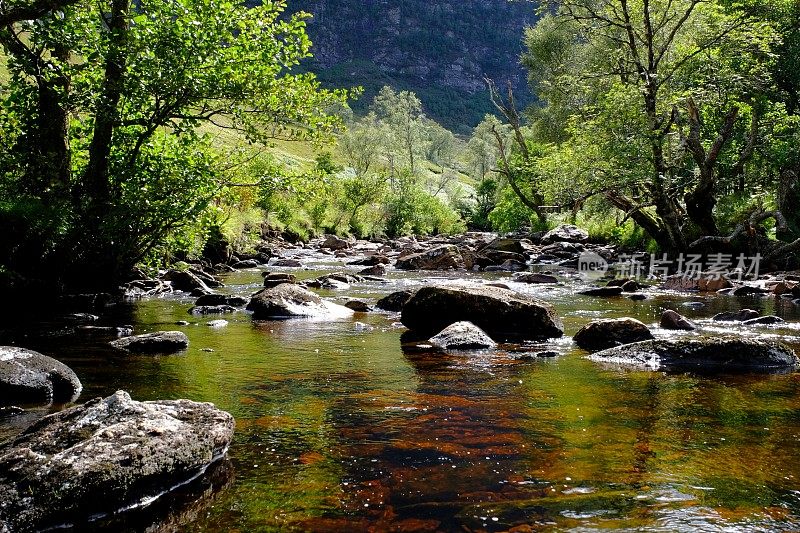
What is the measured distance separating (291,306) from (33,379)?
26.9 feet

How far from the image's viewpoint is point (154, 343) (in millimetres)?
10734

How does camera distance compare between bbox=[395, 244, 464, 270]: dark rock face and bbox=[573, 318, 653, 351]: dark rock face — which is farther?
bbox=[395, 244, 464, 270]: dark rock face

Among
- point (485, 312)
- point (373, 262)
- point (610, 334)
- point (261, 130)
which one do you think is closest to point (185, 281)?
point (261, 130)

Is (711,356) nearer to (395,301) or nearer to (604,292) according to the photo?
(395,301)

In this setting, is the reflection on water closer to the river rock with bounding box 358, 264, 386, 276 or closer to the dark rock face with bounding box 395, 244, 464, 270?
the river rock with bounding box 358, 264, 386, 276

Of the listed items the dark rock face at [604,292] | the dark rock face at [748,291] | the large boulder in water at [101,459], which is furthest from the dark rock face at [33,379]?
the dark rock face at [748,291]

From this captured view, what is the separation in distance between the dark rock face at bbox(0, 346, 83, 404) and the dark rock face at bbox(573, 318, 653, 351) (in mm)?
8531

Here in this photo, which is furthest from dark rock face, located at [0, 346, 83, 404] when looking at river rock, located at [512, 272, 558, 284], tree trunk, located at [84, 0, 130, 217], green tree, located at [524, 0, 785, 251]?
A: green tree, located at [524, 0, 785, 251]

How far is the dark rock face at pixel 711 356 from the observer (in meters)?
9.69

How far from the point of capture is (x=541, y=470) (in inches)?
211

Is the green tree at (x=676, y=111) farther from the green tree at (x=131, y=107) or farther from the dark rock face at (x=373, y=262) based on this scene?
the green tree at (x=131, y=107)

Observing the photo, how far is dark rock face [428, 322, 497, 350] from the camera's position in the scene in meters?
11.5

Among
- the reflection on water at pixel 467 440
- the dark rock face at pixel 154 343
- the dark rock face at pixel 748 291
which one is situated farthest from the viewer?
the dark rock face at pixel 748 291

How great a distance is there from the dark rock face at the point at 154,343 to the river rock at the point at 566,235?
3633 centimetres
